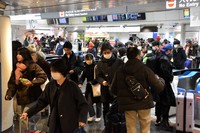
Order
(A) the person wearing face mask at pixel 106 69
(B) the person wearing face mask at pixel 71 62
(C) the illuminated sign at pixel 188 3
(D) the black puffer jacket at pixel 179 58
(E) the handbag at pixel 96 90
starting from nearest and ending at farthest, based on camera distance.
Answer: (A) the person wearing face mask at pixel 106 69
(E) the handbag at pixel 96 90
(B) the person wearing face mask at pixel 71 62
(C) the illuminated sign at pixel 188 3
(D) the black puffer jacket at pixel 179 58

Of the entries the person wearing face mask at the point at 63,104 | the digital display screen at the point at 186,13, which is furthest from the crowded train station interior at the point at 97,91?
the digital display screen at the point at 186,13

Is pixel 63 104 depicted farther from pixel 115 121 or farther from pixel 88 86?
pixel 88 86

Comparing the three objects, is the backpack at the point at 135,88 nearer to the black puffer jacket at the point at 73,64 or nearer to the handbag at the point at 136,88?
the handbag at the point at 136,88

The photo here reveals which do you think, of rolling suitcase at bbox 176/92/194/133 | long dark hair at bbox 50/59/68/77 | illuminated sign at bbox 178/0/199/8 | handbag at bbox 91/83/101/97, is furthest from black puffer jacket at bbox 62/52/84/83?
illuminated sign at bbox 178/0/199/8

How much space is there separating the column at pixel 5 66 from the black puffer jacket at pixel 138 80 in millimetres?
2484

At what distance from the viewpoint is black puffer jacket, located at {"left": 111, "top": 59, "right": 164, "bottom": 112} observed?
13.2ft

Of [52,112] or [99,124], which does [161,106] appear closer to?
[99,124]

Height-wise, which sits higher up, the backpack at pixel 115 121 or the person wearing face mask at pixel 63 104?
the person wearing face mask at pixel 63 104

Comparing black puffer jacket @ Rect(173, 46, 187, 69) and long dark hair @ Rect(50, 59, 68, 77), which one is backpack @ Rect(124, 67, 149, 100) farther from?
black puffer jacket @ Rect(173, 46, 187, 69)

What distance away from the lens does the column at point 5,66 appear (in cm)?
539

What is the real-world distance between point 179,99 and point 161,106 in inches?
23.3

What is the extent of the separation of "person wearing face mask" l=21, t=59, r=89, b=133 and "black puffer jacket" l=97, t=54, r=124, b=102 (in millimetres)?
1836

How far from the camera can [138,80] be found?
403 centimetres

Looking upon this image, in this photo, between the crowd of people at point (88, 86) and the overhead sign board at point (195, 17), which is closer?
the crowd of people at point (88, 86)
